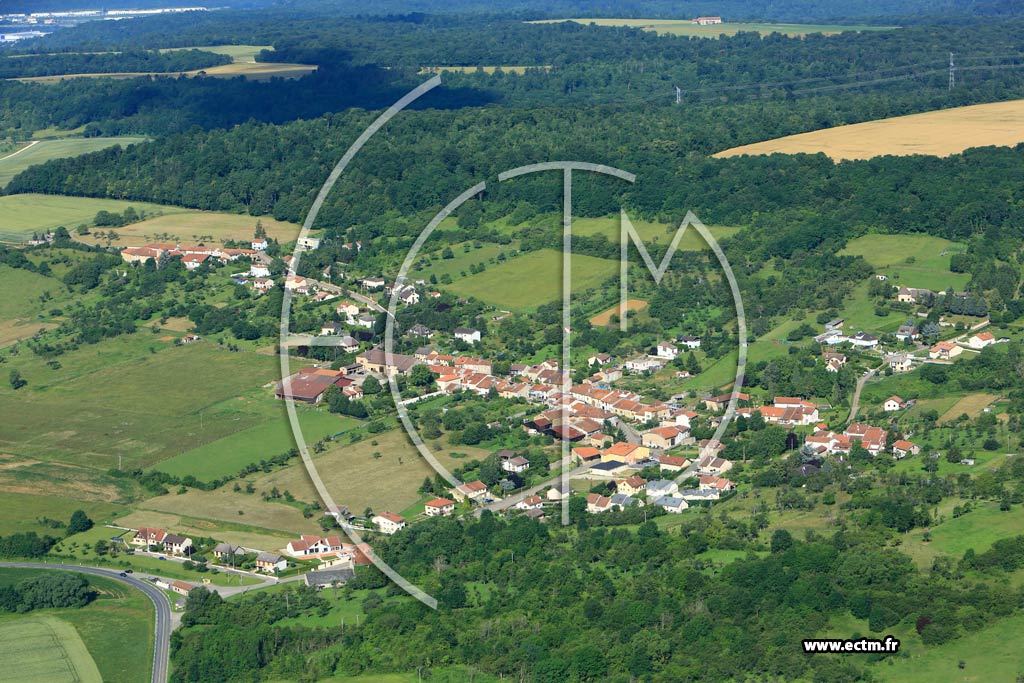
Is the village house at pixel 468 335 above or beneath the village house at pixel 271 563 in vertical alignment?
above

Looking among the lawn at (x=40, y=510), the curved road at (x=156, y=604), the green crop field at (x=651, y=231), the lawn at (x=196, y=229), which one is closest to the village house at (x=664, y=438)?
the lawn at (x=40, y=510)

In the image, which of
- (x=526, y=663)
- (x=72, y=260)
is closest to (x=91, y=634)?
(x=526, y=663)

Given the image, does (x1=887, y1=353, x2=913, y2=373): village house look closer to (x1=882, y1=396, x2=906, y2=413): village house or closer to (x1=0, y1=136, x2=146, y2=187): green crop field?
(x1=882, y1=396, x2=906, y2=413): village house

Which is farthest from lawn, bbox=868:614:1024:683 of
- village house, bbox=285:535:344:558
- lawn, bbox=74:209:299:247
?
lawn, bbox=74:209:299:247

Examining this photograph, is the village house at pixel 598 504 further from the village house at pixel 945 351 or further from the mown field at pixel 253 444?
the village house at pixel 945 351

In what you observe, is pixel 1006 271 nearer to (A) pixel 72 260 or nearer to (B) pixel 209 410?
(B) pixel 209 410
